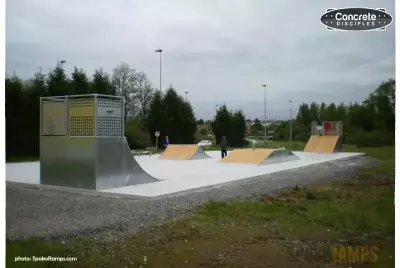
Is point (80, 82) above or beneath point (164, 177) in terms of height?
above

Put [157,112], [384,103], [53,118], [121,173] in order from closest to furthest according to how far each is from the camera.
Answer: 1. [384,103]
2. [157,112]
3. [53,118]
4. [121,173]

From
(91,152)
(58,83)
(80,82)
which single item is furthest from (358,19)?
(91,152)

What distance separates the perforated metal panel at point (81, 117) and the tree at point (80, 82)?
358 mm

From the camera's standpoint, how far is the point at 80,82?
13.1 feet

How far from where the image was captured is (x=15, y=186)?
10.7ft

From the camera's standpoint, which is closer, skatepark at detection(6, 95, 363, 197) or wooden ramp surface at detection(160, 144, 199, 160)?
skatepark at detection(6, 95, 363, 197)

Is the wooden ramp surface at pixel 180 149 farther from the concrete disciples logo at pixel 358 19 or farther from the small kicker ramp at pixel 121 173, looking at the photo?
the concrete disciples logo at pixel 358 19

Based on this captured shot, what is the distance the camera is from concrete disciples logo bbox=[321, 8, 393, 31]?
2.74 m

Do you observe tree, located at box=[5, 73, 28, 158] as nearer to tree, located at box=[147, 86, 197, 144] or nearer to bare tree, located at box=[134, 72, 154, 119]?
bare tree, located at box=[134, 72, 154, 119]

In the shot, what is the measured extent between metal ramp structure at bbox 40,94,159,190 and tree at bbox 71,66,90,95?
26cm

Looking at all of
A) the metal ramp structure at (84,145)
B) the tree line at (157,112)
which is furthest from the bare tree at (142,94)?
the metal ramp structure at (84,145)

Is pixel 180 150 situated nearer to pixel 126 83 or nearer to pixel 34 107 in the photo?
pixel 126 83

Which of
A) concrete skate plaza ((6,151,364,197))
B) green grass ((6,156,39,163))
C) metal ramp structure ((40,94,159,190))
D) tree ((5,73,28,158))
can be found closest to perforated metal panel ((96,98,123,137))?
metal ramp structure ((40,94,159,190))

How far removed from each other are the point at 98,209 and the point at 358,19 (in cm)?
269
